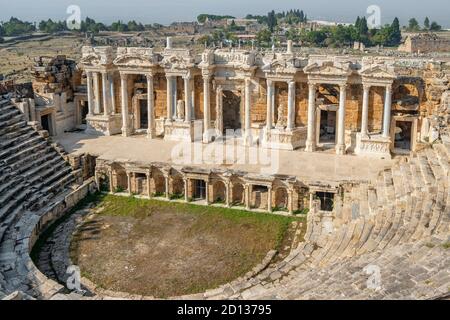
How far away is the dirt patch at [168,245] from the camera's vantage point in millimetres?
16078

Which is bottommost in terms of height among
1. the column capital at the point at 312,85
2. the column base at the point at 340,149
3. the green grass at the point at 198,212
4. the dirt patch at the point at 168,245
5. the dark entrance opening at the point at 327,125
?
the dirt patch at the point at 168,245

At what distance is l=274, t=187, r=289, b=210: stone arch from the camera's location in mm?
20906

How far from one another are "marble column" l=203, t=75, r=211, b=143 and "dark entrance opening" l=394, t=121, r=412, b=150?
8.51 metres

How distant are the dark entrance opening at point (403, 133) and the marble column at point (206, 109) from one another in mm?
8512

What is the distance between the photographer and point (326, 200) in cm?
2064

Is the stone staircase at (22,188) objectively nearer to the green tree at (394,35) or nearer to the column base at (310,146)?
the column base at (310,146)

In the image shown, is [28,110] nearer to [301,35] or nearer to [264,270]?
[264,270]

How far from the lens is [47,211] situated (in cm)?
1941

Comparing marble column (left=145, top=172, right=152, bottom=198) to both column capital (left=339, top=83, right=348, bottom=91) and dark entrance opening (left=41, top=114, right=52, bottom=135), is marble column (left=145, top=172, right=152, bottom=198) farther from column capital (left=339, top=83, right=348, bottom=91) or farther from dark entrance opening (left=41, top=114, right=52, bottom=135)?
column capital (left=339, top=83, right=348, bottom=91)

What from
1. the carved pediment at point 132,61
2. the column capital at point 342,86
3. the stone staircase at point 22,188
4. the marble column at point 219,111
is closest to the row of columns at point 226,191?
the stone staircase at point 22,188

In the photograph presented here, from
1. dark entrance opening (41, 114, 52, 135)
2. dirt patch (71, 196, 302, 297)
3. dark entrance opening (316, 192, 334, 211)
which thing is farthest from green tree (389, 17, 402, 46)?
dirt patch (71, 196, 302, 297)

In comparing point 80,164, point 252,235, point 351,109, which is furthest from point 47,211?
point 351,109

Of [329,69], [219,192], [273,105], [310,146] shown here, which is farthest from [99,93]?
[329,69]

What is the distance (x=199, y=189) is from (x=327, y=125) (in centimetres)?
825
